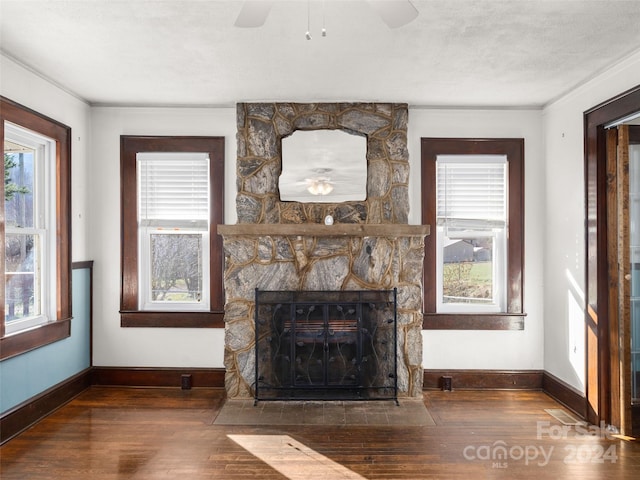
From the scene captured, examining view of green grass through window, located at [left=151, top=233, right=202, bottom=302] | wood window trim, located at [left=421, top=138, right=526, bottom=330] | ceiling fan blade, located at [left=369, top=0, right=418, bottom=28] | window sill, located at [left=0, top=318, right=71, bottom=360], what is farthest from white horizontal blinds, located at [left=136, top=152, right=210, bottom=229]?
ceiling fan blade, located at [left=369, top=0, right=418, bottom=28]

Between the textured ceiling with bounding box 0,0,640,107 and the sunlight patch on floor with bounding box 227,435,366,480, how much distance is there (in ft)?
8.50

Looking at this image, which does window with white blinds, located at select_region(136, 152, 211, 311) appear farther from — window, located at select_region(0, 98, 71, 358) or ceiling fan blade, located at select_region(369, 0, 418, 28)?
ceiling fan blade, located at select_region(369, 0, 418, 28)

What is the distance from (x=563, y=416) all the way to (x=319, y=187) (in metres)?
2.71

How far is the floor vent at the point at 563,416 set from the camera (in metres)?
3.67

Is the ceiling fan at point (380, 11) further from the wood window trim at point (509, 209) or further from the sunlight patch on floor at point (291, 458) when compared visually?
the wood window trim at point (509, 209)

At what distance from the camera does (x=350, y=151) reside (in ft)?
14.0

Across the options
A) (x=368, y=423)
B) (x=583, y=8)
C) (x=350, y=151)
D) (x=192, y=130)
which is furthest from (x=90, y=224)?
(x=583, y=8)

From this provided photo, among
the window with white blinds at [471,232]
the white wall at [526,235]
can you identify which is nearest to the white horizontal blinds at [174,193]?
the white wall at [526,235]

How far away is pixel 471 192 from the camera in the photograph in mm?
4551

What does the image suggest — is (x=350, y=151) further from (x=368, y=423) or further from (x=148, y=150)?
(x=368, y=423)

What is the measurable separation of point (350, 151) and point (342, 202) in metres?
0.46

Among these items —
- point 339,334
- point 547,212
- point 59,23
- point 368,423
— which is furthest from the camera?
point 547,212

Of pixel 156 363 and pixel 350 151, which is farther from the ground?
pixel 350 151

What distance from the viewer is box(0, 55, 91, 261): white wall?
3355 millimetres
